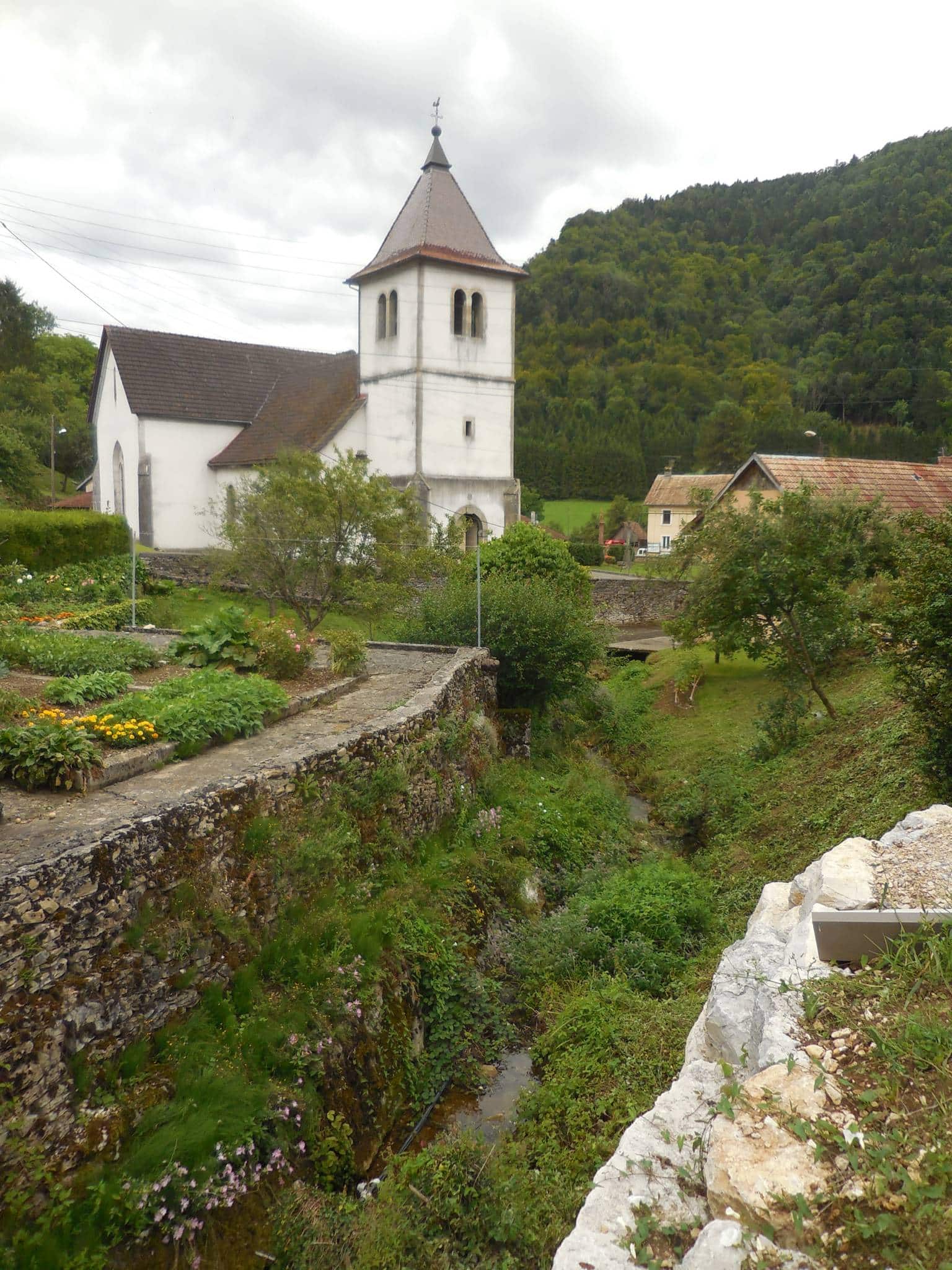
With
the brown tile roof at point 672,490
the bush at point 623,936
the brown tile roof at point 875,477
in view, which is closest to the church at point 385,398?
the brown tile roof at point 875,477

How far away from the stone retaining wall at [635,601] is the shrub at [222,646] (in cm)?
2218

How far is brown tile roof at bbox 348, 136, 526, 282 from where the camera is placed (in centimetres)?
3072

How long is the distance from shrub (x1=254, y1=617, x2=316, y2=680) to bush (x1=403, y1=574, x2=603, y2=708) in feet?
15.0

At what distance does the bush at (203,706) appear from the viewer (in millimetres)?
8414

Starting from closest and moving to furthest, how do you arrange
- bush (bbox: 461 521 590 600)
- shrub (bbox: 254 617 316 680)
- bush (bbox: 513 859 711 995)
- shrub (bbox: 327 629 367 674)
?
bush (bbox: 513 859 711 995), shrub (bbox: 254 617 316 680), shrub (bbox: 327 629 367 674), bush (bbox: 461 521 590 600)

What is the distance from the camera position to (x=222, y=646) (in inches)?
469

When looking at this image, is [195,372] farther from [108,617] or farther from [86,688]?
[86,688]

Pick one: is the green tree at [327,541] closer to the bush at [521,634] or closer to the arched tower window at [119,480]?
the bush at [521,634]

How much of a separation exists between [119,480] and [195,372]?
5.12m

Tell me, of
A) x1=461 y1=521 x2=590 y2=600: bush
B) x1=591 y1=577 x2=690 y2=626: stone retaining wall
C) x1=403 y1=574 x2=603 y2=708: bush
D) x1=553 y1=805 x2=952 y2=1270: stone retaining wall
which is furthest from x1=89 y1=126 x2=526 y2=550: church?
x1=553 y1=805 x2=952 y2=1270: stone retaining wall

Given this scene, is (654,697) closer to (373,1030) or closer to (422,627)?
(422,627)

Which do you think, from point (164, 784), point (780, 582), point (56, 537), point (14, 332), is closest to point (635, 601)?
point (780, 582)

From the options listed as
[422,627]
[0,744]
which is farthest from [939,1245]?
[422,627]

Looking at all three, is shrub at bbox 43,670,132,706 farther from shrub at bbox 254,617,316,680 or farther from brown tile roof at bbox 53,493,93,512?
brown tile roof at bbox 53,493,93,512
